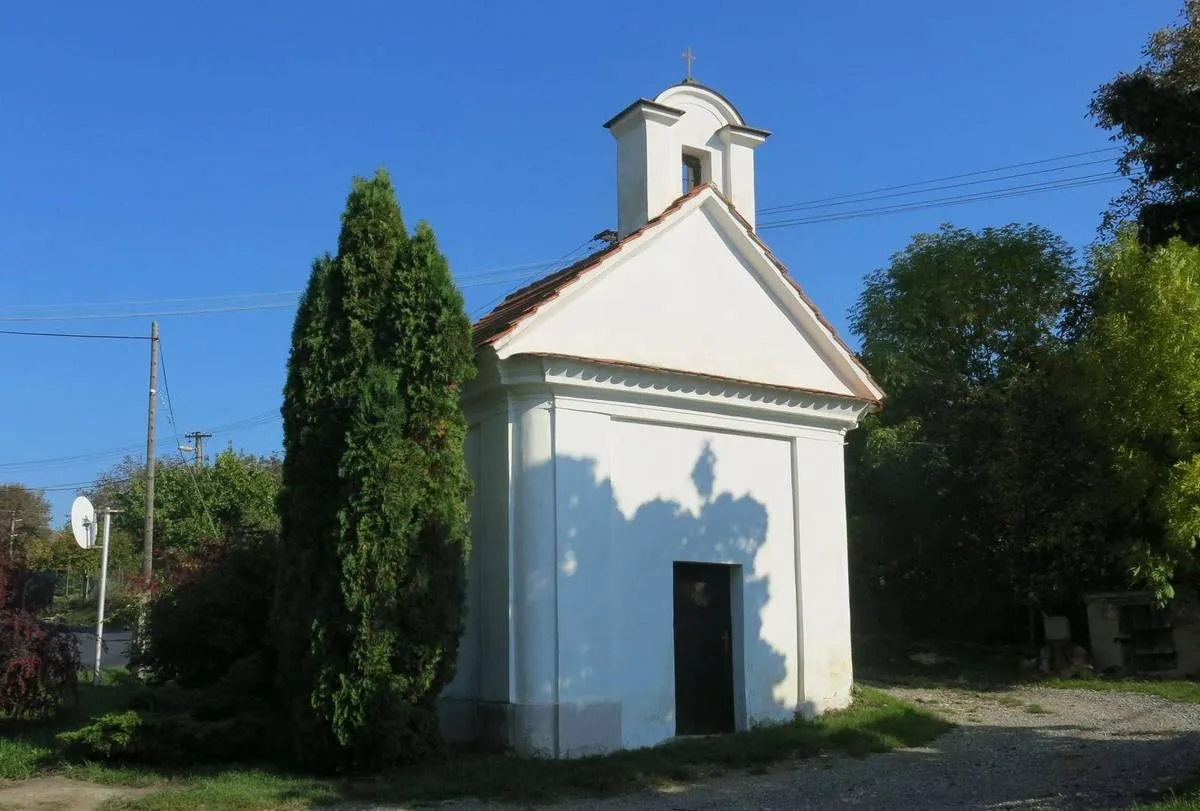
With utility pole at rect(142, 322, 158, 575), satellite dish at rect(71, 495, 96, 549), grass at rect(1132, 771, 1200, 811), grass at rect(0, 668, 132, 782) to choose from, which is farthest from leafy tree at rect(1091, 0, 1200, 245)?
utility pole at rect(142, 322, 158, 575)

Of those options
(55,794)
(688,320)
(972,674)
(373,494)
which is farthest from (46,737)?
(972,674)

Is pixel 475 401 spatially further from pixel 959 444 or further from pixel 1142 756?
pixel 959 444

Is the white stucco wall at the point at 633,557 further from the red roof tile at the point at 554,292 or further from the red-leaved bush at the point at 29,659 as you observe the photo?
the red-leaved bush at the point at 29,659

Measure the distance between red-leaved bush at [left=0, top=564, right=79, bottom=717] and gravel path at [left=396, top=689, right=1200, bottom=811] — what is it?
629cm

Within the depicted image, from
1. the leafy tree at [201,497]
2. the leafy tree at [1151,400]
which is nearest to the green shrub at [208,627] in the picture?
the leafy tree at [1151,400]

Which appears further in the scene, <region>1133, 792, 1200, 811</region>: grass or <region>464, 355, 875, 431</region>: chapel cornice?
<region>464, 355, 875, 431</region>: chapel cornice

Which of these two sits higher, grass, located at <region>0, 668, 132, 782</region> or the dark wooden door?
the dark wooden door

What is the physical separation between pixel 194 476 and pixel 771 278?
33.6 metres

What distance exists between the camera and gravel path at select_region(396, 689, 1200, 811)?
9.42 meters

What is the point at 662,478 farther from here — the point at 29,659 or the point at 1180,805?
the point at 29,659

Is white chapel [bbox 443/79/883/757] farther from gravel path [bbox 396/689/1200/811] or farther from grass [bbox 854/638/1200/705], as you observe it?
grass [bbox 854/638/1200/705]

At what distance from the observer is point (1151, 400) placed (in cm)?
1778

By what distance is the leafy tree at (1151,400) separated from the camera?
57.4 feet

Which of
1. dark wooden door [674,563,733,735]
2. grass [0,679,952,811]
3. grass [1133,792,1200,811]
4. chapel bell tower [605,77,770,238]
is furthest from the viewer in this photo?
chapel bell tower [605,77,770,238]
